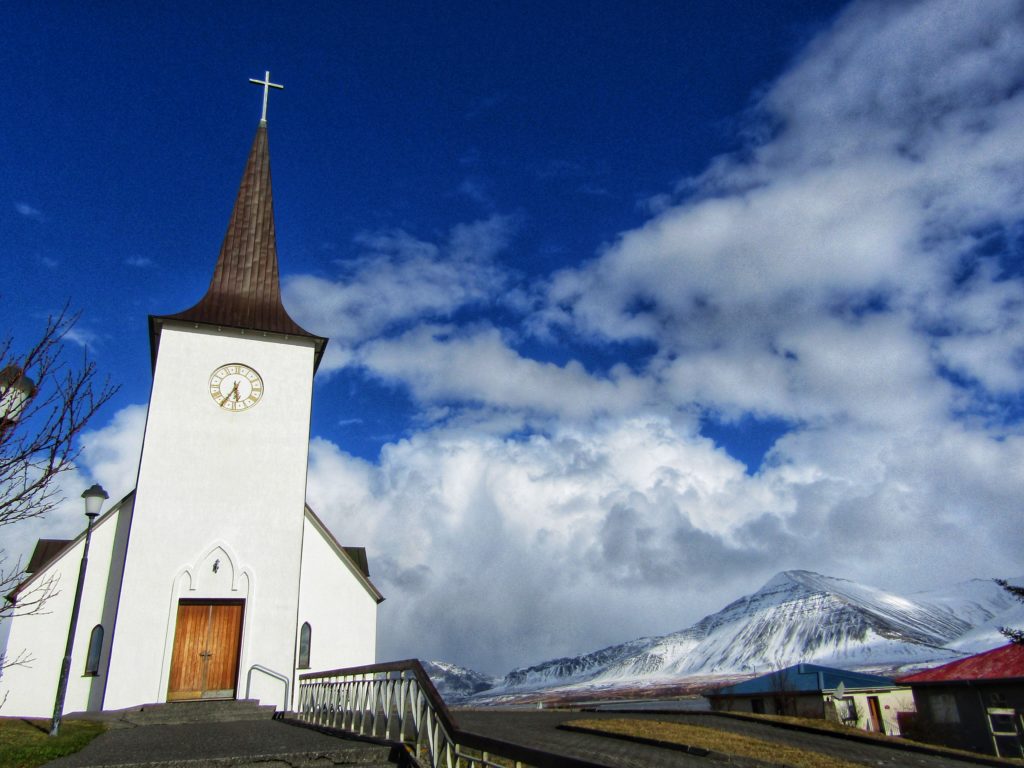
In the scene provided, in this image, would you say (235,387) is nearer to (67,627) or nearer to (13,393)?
(67,627)

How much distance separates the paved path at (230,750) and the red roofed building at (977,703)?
27300mm

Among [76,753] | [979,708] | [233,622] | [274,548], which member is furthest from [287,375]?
[979,708]

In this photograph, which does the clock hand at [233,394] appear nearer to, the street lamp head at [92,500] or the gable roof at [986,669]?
the street lamp head at [92,500]

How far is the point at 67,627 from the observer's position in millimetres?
19656

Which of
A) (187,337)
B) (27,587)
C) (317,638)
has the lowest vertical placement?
(317,638)

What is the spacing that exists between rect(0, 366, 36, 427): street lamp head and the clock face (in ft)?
45.8

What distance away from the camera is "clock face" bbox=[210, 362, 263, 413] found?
856 inches

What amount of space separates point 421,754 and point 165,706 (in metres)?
11.4

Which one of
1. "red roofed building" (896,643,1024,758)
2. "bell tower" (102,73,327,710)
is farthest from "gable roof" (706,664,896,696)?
"bell tower" (102,73,327,710)

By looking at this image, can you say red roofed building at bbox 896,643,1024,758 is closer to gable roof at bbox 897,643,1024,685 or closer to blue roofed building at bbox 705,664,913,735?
gable roof at bbox 897,643,1024,685

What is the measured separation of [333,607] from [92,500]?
920 cm

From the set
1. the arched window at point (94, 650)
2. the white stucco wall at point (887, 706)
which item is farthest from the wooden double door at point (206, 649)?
the white stucco wall at point (887, 706)

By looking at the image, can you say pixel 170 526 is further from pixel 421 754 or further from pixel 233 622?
pixel 421 754

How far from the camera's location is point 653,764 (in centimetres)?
1164
